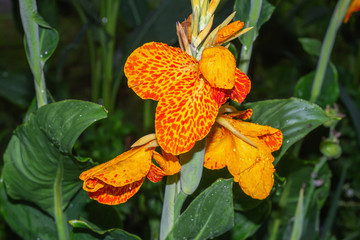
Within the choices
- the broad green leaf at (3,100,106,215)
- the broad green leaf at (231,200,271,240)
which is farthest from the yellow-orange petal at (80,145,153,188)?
the broad green leaf at (231,200,271,240)

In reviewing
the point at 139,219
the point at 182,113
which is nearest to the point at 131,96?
the point at 139,219

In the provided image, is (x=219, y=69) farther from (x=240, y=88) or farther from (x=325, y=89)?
(x=325, y=89)

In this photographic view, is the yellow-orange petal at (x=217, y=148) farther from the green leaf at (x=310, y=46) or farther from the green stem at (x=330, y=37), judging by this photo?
the green leaf at (x=310, y=46)

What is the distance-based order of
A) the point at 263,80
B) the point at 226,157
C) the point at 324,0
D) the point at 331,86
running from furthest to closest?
the point at 324,0
the point at 263,80
the point at 331,86
the point at 226,157

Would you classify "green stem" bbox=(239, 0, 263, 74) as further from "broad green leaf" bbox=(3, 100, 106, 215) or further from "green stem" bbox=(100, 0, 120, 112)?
"green stem" bbox=(100, 0, 120, 112)

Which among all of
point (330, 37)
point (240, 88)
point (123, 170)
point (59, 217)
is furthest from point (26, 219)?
point (330, 37)

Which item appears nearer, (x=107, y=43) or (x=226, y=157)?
(x=226, y=157)

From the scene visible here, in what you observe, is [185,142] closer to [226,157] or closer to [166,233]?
[226,157]

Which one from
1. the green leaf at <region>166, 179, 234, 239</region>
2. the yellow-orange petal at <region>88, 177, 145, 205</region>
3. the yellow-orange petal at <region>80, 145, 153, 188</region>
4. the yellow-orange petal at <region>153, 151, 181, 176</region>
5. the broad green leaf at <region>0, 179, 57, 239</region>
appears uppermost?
Answer: the yellow-orange petal at <region>80, 145, 153, 188</region>
